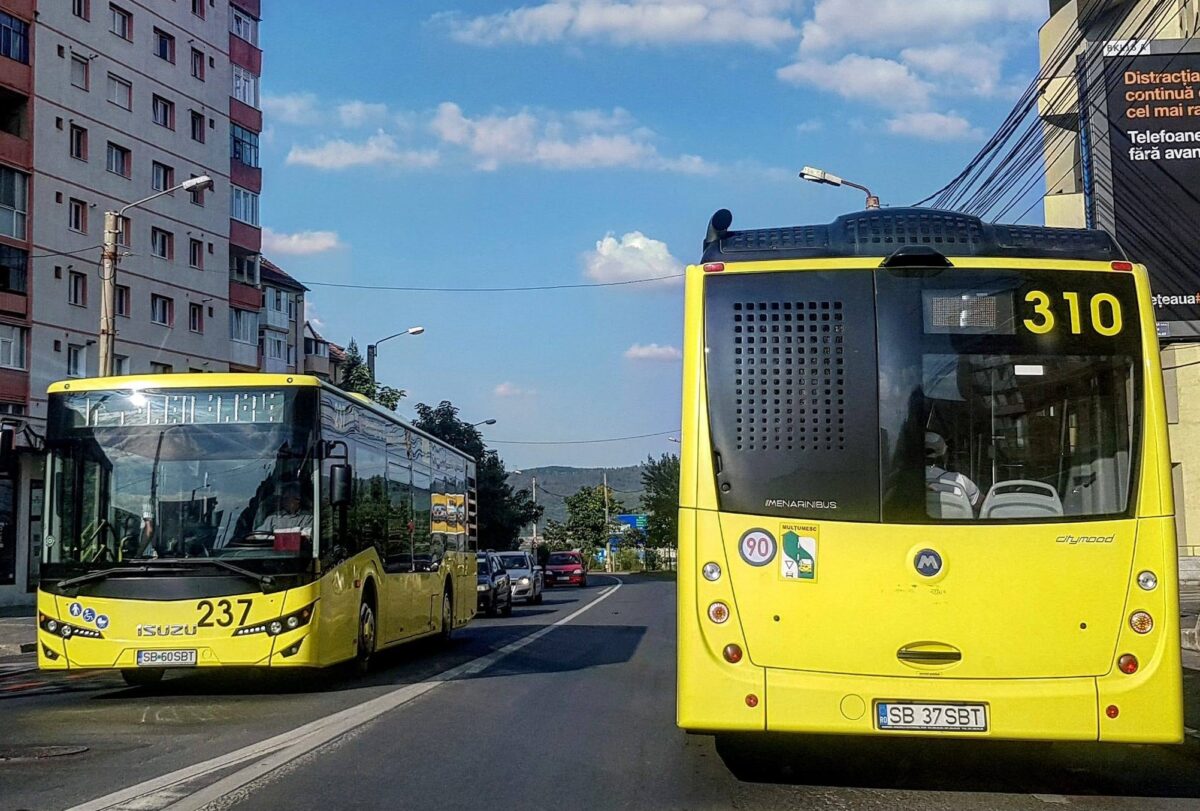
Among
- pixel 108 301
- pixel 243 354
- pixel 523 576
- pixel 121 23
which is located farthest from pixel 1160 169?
pixel 243 354

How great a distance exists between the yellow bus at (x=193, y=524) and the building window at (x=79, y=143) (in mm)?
33425

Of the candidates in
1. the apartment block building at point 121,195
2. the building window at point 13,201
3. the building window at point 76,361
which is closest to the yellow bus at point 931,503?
the apartment block building at point 121,195

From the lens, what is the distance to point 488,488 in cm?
6819

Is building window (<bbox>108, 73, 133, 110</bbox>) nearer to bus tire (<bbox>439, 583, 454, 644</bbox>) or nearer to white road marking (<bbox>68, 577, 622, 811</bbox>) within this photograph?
bus tire (<bbox>439, 583, 454, 644</bbox>)

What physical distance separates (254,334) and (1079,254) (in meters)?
49.5

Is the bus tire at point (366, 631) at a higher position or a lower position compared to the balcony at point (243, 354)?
lower

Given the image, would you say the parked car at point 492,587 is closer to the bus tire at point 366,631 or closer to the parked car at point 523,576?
the parked car at point 523,576

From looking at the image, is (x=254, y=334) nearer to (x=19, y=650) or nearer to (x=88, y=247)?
(x=88, y=247)

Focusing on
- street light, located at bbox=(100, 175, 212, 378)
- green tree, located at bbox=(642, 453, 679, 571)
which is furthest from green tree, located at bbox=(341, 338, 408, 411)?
green tree, located at bbox=(642, 453, 679, 571)

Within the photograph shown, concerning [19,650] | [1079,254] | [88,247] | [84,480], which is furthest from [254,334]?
[1079,254]

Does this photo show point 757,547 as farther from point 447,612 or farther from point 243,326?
point 243,326

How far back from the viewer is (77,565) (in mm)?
12031

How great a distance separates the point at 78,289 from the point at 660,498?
6164cm

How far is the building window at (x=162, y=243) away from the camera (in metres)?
47.0
